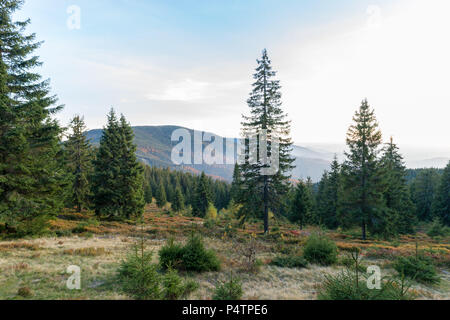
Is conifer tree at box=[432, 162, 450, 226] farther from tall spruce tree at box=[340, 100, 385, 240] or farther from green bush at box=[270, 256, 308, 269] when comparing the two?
green bush at box=[270, 256, 308, 269]

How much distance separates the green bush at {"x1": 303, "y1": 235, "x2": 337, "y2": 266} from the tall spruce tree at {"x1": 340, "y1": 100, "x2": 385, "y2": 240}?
13.7 metres

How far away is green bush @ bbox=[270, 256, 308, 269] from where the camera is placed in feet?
34.2

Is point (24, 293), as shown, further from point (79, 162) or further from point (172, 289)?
point (79, 162)

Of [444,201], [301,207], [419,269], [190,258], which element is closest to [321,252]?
[419,269]

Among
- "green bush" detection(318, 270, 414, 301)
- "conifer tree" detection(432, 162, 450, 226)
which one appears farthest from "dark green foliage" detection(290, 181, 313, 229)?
"conifer tree" detection(432, 162, 450, 226)

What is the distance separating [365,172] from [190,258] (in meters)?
22.2

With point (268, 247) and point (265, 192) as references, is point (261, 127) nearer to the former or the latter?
point (265, 192)

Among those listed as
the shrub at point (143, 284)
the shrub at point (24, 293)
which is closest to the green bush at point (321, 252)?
the shrub at point (143, 284)

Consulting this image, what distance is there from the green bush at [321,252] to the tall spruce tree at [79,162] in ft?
94.7

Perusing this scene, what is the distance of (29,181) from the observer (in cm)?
1164

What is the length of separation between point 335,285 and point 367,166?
21.6 meters

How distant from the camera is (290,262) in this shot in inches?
416
